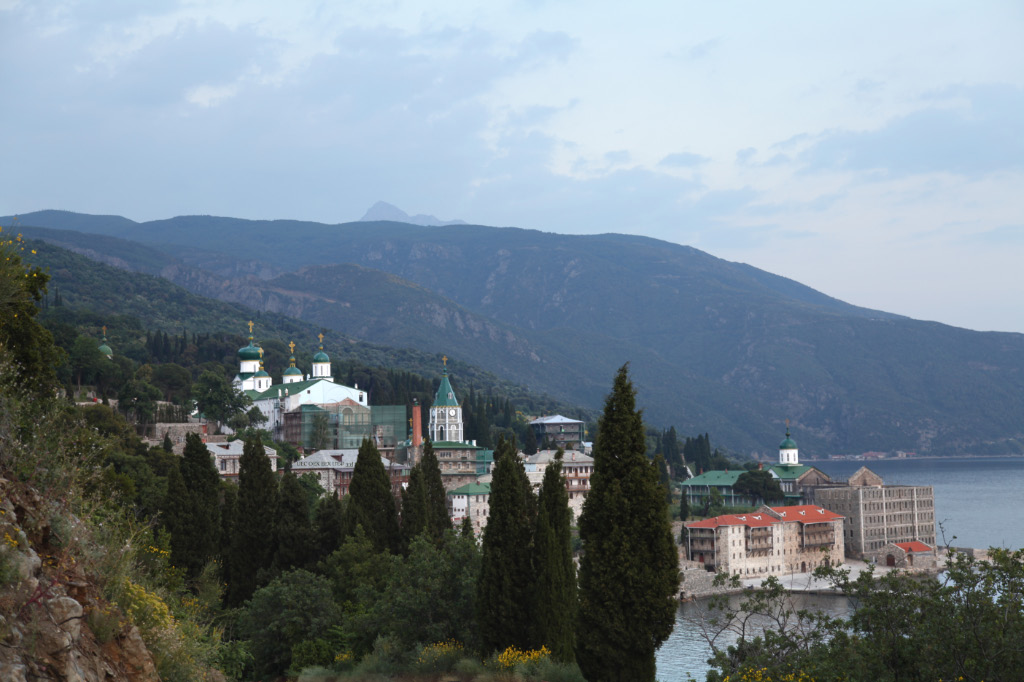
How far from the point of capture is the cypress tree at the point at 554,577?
67.0 ft

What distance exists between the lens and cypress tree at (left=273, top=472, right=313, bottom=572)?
1161 inches

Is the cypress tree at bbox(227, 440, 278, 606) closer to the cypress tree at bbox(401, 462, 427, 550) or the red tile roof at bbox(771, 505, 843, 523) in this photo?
the cypress tree at bbox(401, 462, 427, 550)

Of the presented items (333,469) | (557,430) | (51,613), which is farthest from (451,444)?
(51,613)

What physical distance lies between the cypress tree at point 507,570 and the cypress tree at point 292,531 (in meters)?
9.89

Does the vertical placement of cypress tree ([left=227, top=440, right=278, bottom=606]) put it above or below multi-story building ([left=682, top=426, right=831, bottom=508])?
above

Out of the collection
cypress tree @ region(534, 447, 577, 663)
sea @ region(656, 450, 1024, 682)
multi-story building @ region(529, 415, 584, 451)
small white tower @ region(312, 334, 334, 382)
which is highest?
small white tower @ region(312, 334, 334, 382)

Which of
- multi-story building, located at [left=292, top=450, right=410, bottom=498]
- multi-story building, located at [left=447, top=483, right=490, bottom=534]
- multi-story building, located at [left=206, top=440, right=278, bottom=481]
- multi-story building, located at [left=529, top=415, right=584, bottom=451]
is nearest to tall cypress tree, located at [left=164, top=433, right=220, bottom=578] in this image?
multi-story building, located at [left=206, top=440, right=278, bottom=481]

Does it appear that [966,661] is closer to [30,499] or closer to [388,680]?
[388,680]

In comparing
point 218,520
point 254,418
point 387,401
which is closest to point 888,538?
point 387,401

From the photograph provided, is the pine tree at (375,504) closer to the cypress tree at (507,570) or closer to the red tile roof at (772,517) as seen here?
the cypress tree at (507,570)

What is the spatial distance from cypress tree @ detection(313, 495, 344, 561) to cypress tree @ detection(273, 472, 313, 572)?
19.3 inches

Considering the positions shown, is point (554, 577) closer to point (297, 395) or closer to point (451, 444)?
point (451, 444)

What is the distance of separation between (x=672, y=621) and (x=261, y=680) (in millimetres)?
10590

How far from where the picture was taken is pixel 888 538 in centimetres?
8412
